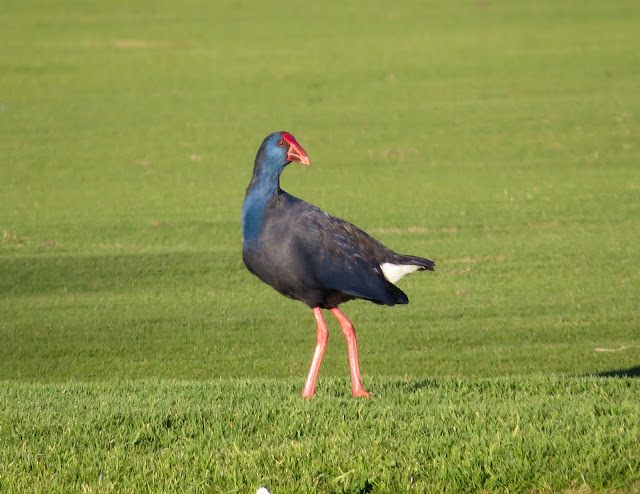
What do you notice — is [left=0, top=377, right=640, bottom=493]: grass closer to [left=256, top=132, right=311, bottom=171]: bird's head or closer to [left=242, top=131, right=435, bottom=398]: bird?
[left=242, top=131, right=435, bottom=398]: bird

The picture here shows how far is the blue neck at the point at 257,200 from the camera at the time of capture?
8.10 metres

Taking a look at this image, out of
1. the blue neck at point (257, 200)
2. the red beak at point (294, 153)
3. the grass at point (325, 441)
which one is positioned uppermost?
the red beak at point (294, 153)

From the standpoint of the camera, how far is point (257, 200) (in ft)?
26.8

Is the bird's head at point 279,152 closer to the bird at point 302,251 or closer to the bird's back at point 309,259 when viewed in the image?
the bird at point 302,251

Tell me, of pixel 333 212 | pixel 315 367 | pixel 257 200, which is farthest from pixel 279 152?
pixel 333 212

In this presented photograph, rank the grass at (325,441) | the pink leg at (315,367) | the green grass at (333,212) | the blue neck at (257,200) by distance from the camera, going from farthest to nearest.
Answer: the pink leg at (315,367) < the blue neck at (257,200) < the green grass at (333,212) < the grass at (325,441)

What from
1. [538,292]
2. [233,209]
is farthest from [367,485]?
[233,209]

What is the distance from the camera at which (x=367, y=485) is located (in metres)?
6.31

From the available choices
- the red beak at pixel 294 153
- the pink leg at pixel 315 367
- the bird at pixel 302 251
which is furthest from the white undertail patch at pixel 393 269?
the red beak at pixel 294 153

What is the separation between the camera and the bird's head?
27.1 ft

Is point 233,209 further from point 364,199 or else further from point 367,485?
point 367,485

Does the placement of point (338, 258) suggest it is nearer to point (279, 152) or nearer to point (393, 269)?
point (393, 269)

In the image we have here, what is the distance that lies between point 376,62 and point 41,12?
11929 mm

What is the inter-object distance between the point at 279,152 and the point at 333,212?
9.70m
